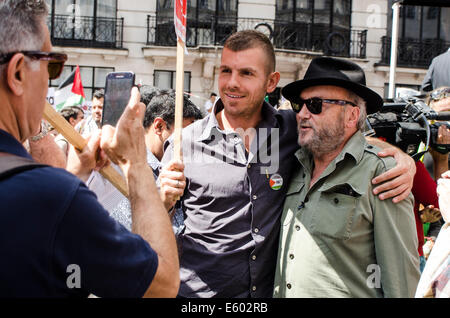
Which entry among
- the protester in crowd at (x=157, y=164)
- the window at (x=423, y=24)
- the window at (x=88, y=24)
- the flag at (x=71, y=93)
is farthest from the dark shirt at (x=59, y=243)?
the window at (x=423, y=24)

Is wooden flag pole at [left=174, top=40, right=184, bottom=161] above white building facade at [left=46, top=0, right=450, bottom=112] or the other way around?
the other way around

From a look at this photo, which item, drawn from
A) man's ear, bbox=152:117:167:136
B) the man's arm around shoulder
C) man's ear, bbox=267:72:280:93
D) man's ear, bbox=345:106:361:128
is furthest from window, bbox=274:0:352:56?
the man's arm around shoulder

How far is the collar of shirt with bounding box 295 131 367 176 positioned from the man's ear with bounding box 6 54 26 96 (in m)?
1.56

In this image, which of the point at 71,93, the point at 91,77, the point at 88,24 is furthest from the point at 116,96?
the point at 88,24

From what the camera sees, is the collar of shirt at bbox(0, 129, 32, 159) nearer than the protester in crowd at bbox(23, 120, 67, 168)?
Yes

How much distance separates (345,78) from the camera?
2561 mm

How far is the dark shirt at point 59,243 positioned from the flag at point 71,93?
24.6 feet

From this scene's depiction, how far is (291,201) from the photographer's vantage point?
259 centimetres

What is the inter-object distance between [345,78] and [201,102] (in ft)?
46.8

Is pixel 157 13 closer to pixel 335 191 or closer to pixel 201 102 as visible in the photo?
pixel 201 102

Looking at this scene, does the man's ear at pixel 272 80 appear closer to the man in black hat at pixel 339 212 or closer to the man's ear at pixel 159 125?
the man in black hat at pixel 339 212

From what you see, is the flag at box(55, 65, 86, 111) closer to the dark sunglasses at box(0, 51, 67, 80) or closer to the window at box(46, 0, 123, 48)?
the dark sunglasses at box(0, 51, 67, 80)

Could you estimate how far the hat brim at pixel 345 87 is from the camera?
2555 mm

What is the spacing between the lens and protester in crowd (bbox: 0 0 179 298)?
1276 mm
